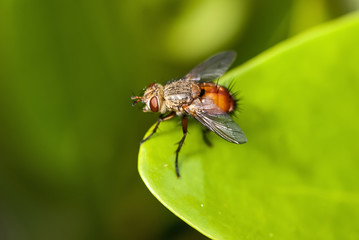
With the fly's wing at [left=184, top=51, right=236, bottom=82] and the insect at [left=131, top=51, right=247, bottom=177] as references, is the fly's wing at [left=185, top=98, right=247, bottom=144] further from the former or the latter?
the fly's wing at [left=184, top=51, right=236, bottom=82]

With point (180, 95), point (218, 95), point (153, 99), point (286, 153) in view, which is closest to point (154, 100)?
point (153, 99)

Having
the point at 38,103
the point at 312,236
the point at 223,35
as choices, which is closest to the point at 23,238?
the point at 38,103

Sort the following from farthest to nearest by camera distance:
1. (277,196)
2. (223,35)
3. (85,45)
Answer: (223,35)
(85,45)
(277,196)

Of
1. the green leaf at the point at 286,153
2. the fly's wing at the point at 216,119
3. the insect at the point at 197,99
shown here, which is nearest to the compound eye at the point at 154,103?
the insect at the point at 197,99

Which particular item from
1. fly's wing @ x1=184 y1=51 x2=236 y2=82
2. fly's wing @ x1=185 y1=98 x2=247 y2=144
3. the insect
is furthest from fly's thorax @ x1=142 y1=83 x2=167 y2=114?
fly's wing @ x1=184 y1=51 x2=236 y2=82

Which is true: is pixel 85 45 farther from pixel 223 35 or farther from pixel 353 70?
pixel 353 70

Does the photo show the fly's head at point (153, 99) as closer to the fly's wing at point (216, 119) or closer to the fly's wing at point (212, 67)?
the fly's wing at point (216, 119)

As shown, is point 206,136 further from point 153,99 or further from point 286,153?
point 153,99
